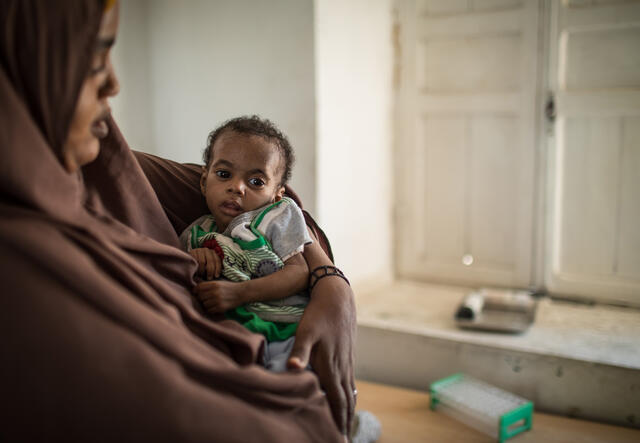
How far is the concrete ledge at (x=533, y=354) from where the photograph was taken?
2285mm

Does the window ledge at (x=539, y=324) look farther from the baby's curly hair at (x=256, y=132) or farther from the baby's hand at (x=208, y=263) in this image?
the baby's hand at (x=208, y=263)

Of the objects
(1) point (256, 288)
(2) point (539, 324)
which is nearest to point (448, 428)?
(2) point (539, 324)

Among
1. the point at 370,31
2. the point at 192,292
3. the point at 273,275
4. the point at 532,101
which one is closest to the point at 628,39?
the point at 532,101

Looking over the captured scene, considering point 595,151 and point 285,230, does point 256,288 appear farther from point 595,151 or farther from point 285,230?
point 595,151

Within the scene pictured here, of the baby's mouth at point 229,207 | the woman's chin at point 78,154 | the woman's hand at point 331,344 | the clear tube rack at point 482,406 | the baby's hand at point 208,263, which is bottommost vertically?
the clear tube rack at point 482,406

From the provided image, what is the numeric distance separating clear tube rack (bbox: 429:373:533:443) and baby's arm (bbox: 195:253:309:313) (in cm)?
127

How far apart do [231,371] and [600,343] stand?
201 centimetres

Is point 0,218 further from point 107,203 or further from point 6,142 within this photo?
point 107,203

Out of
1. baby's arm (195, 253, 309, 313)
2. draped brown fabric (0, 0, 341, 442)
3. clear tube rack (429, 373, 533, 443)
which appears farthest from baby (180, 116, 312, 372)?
clear tube rack (429, 373, 533, 443)

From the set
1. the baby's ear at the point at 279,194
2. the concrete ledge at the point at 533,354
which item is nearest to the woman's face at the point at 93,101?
the baby's ear at the point at 279,194

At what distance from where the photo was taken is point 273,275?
1213 mm

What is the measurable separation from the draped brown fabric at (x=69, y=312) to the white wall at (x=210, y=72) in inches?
76.2

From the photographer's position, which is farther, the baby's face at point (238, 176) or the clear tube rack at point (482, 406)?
the clear tube rack at point (482, 406)

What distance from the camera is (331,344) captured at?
3.66 ft
